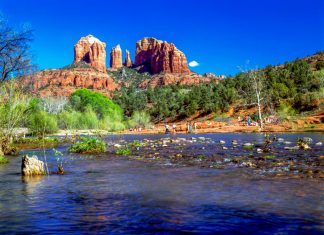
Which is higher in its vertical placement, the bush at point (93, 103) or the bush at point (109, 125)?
the bush at point (93, 103)

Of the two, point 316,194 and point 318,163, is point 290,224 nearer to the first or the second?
point 316,194

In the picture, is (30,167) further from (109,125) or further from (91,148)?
(109,125)

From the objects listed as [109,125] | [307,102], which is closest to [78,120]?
[109,125]

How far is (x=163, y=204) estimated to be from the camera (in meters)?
8.51

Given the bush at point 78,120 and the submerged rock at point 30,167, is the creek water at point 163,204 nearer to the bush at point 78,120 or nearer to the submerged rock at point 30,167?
the submerged rock at point 30,167

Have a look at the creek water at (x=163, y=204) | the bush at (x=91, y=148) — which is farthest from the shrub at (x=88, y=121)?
the creek water at (x=163, y=204)

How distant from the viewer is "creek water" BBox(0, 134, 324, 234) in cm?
661

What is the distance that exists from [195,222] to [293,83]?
3131 inches

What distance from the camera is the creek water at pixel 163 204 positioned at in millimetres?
6609

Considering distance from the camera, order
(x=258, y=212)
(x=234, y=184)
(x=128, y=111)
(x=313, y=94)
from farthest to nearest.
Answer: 1. (x=128, y=111)
2. (x=313, y=94)
3. (x=234, y=184)
4. (x=258, y=212)

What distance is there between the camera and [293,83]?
81.0m

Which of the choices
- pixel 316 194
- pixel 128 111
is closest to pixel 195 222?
pixel 316 194

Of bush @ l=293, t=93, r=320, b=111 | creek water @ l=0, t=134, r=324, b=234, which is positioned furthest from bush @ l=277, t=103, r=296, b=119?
creek water @ l=0, t=134, r=324, b=234

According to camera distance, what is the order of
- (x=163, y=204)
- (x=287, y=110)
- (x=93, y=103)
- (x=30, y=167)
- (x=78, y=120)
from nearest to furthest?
1. (x=163, y=204)
2. (x=30, y=167)
3. (x=287, y=110)
4. (x=78, y=120)
5. (x=93, y=103)
